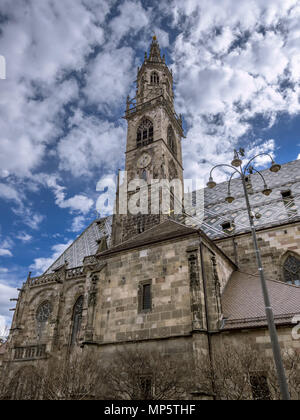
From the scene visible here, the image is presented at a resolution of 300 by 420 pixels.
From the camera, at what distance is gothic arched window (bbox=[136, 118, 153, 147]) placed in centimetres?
2946

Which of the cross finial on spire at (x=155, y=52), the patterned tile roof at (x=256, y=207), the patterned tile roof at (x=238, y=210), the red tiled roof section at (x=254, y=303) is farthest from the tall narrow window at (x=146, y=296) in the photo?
the cross finial on spire at (x=155, y=52)

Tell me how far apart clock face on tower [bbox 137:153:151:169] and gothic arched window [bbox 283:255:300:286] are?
14770 millimetres

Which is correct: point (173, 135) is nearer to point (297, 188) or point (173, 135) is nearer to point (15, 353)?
point (297, 188)

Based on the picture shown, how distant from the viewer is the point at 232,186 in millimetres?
26750

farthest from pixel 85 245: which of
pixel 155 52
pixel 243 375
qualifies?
pixel 155 52

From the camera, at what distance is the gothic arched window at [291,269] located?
16.4 metres

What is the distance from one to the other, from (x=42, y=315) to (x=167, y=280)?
13119 mm

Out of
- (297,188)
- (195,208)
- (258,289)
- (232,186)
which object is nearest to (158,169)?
(195,208)

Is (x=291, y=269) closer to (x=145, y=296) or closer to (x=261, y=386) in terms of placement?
(x=145, y=296)

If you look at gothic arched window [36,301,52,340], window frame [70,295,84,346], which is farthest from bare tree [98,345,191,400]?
gothic arched window [36,301,52,340]

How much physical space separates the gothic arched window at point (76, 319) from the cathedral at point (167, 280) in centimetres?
7

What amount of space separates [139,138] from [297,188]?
50.5ft

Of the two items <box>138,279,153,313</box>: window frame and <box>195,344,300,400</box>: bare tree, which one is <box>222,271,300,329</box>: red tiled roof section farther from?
<box>138,279,153,313</box>: window frame

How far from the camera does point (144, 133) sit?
1195 inches
